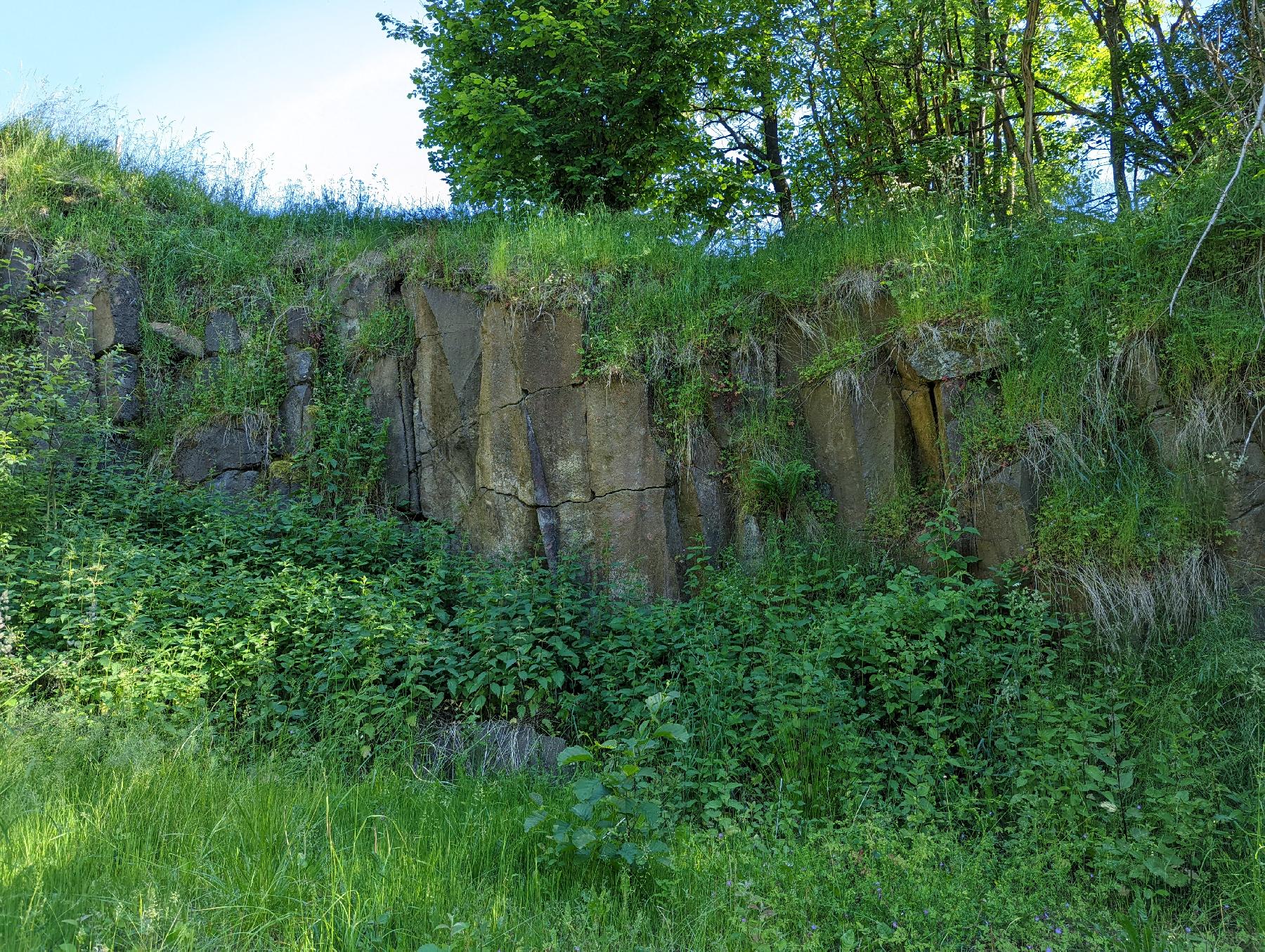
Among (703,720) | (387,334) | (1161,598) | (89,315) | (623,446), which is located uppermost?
(89,315)

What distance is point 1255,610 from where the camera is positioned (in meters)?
5.25

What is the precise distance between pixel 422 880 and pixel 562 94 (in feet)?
28.0

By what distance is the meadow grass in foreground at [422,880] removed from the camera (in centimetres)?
300

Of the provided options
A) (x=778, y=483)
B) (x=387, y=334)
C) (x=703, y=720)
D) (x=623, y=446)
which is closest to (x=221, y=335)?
Result: (x=387, y=334)

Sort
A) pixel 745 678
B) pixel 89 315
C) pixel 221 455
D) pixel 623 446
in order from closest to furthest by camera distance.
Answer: pixel 745 678, pixel 623 446, pixel 221 455, pixel 89 315

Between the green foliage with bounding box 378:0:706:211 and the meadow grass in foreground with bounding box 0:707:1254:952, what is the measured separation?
725cm

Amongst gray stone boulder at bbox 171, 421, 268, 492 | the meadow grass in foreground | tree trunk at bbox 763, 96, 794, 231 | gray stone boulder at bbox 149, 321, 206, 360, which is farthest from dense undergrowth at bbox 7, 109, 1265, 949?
tree trunk at bbox 763, 96, 794, 231

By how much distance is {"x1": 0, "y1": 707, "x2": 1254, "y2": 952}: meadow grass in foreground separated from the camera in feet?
9.86

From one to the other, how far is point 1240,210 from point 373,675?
687 cm

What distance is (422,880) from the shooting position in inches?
133

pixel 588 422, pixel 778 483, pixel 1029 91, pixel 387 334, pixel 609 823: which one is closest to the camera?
pixel 609 823

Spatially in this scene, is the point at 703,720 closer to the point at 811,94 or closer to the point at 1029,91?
the point at 1029,91

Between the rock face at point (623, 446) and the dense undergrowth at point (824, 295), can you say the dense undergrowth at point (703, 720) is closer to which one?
the rock face at point (623, 446)

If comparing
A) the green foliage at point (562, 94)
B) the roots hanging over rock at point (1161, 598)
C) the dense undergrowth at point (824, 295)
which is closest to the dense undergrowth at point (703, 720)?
the roots hanging over rock at point (1161, 598)
